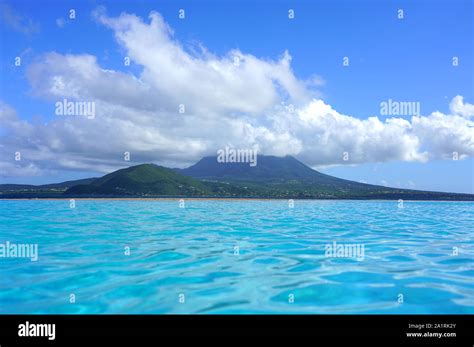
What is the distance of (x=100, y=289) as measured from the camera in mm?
9562

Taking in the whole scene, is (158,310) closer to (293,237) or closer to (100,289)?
(100,289)

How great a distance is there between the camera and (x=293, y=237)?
766 inches

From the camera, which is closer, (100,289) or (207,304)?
(207,304)

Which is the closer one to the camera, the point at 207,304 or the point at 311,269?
the point at 207,304
